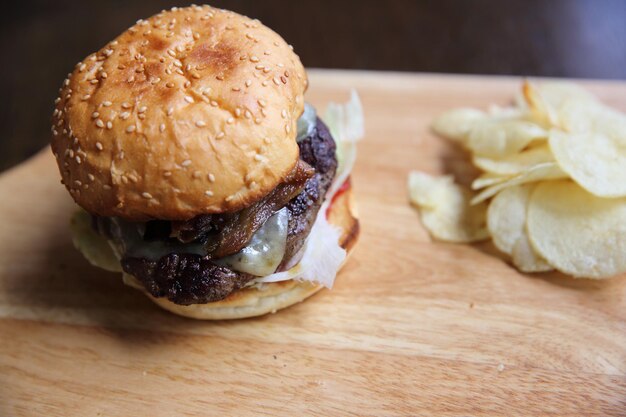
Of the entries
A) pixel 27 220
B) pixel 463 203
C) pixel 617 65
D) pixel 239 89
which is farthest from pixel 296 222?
pixel 617 65

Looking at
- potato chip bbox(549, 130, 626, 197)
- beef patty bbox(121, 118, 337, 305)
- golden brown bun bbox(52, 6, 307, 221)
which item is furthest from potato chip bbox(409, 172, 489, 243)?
golden brown bun bbox(52, 6, 307, 221)

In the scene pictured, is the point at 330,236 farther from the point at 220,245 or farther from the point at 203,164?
the point at 203,164

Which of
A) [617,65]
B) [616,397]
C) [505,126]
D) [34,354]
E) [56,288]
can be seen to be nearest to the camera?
[616,397]

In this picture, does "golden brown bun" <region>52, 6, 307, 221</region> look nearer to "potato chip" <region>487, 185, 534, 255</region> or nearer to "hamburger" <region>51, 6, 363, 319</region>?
"hamburger" <region>51, 6, 363, 319</region>

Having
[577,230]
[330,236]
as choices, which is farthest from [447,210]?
[330,236]

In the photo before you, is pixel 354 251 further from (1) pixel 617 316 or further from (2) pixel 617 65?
(2) pixel 617 65

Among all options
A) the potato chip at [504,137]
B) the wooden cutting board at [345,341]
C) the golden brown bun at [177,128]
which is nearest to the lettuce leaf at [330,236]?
the wooden cutting board at [345,341]

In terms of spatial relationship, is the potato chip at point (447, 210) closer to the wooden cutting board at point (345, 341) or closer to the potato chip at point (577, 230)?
the wooden cutting board at point (345, 341)
